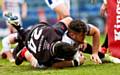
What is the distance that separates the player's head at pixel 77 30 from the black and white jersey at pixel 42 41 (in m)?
0.17

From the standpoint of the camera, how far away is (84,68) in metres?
6.95

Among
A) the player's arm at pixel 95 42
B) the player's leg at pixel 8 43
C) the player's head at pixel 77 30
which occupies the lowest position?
the player's leg at pixel 8 43

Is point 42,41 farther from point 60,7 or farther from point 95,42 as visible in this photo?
point 60,7

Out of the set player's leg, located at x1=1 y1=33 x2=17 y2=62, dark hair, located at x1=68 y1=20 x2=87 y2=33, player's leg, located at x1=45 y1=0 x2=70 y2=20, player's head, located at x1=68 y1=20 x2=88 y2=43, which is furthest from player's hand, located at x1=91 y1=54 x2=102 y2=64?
player's leg, located at x1=1 y1=33 x2=17 y2=62

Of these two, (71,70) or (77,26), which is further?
(77,26)

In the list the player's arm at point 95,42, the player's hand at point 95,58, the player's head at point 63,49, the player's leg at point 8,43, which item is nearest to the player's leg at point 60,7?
the player's leg at point 8,43

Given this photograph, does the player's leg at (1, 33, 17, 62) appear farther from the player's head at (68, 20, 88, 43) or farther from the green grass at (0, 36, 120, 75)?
the player's head at (68, 20, 88, 43)

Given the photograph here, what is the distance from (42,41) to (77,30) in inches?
17.8

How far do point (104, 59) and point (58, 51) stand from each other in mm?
1176

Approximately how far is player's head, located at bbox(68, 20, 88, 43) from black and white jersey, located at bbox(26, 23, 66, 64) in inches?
6.7

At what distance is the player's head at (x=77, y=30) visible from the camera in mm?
6830

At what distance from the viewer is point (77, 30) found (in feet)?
22.4

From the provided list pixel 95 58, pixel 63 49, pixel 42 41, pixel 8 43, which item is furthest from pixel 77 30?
pixel 8 43

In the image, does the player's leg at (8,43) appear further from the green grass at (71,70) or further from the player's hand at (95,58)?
the player's hand at (95,58)
